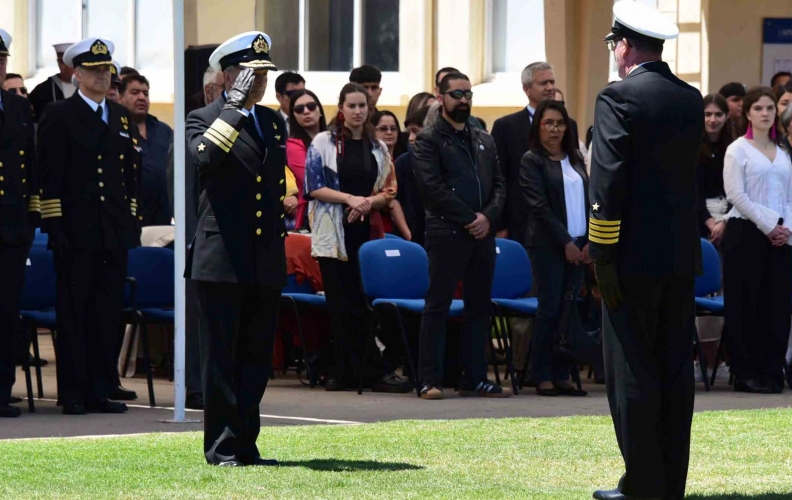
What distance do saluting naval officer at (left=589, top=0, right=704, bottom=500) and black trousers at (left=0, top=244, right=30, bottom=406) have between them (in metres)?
4.82

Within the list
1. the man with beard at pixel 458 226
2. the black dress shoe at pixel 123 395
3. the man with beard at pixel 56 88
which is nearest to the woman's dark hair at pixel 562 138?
the man with beard at pixel 458 226

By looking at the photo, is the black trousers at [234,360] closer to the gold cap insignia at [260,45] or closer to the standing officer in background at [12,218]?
the gold cap insignia at [260,45]

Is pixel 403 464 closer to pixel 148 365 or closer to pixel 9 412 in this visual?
pixel 9 412

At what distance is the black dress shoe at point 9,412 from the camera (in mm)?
10844

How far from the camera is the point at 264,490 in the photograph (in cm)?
757

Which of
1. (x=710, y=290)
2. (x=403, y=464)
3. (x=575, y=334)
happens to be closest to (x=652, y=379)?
(x=403, y=464)

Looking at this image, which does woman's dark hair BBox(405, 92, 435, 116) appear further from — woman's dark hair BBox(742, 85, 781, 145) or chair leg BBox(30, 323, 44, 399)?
chair leg BBox(30, 323, 44, 399)

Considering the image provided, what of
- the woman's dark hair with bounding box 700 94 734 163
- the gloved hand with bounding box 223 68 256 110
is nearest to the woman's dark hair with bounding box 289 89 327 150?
the woman's dark hair with bounding box 700 94 734 163

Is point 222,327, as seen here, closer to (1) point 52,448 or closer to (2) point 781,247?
(1) point 52,448

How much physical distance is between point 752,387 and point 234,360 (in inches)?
219

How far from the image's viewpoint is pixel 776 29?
18031 millimetres

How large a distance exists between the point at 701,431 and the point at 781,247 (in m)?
3.30

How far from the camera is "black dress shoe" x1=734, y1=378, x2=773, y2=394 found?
42.0 feet

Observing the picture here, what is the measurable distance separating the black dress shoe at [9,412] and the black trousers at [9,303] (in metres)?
0.08
